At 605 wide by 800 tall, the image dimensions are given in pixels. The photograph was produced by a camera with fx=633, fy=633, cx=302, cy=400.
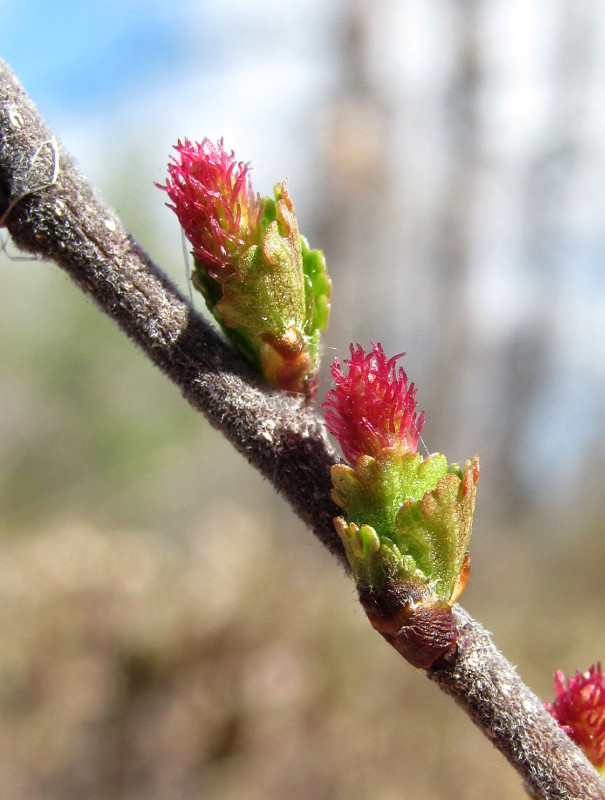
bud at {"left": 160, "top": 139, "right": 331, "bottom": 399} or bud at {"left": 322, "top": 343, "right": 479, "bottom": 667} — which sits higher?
bud at {"left": 160, "top": 139, "right": 331, "bottom": 399}

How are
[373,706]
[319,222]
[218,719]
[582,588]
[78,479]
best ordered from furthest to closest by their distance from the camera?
[78,479] → [319,222] → [582,588] → [373,706] → [218,719]

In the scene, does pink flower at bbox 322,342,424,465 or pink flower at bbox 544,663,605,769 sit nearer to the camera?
pink flower at bbox 322,342,424,465

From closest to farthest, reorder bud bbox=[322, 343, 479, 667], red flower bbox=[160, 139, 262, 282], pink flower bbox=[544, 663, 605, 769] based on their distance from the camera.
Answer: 1. bud bbox=[322, 343, 479, 667]
2. red flower bbox=[160, 139, 262, 282]
3. pink flower bbox=[544, 663, 605, 769]

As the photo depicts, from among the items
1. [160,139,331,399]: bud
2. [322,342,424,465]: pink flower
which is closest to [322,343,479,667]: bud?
[322,342,424,465]: pink flower

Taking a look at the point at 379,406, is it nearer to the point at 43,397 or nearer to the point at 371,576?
the point at 371,576

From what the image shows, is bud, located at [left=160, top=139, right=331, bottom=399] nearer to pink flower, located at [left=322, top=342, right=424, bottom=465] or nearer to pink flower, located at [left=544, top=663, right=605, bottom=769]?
pink flower, located at [left=322, top=342, right=424, bottom=465]

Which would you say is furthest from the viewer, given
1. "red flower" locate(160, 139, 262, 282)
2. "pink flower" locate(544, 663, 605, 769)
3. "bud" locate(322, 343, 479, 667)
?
"pink flower" locate(544, 663, 605, 769)

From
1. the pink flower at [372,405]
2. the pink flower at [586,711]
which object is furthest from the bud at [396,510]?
the pink flower at [586,711]

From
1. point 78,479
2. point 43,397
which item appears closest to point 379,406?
point 78,479
